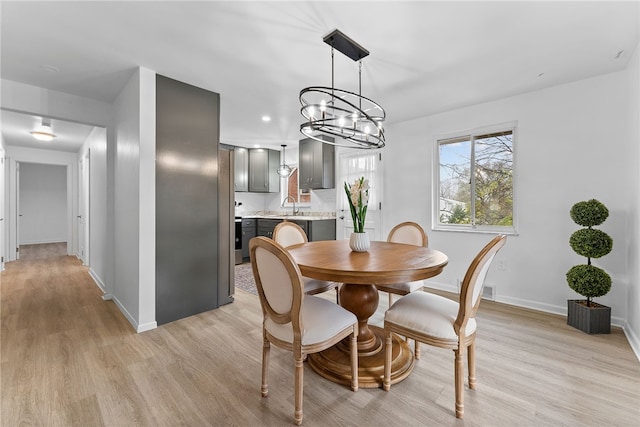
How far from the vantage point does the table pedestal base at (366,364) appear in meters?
1.78

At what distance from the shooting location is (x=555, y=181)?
298 cm

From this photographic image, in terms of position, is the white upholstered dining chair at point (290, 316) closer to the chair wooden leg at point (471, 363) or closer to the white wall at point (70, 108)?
the chair wooden leg at point (471, 363)

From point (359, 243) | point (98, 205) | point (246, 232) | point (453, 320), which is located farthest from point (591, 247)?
point (98, 205)

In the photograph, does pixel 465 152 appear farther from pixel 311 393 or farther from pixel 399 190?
pixel 311 393

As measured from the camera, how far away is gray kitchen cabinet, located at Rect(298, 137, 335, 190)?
4941 millimetres

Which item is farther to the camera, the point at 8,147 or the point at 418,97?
the point at 8,147

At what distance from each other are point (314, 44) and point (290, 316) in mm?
2039

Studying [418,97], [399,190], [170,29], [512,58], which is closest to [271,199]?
[399,190]

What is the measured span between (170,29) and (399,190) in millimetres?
3331

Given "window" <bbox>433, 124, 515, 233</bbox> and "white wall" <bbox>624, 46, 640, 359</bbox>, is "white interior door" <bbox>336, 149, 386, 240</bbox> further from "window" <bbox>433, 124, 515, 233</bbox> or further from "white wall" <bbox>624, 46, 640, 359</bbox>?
"white wall" <bbox>624, 46, 640, 359</bbox>

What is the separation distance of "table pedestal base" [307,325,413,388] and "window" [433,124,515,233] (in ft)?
7.22

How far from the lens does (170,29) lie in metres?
2.01

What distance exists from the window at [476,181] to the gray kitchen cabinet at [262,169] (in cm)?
368

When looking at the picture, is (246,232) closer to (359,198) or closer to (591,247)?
(359,198)
